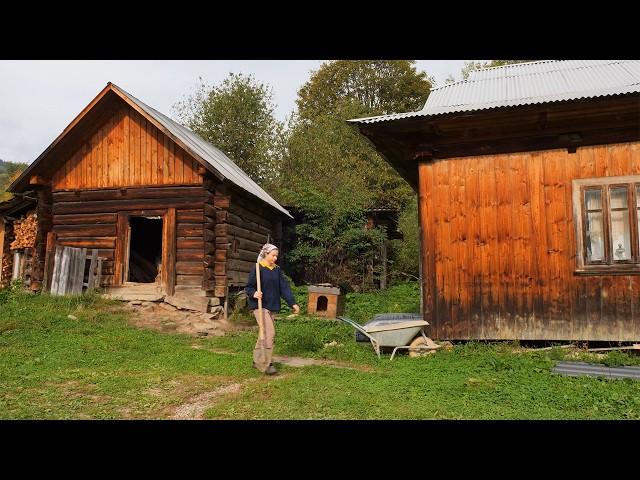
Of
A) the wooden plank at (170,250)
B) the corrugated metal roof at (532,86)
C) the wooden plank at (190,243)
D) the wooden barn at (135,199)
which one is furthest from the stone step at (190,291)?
the corrugated metal roof at (532,86)

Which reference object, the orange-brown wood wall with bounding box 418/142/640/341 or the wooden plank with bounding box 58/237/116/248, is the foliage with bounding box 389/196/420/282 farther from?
the orange-brown wood wall with bounding box 418/142/640/341

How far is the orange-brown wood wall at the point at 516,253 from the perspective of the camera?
8.08 m

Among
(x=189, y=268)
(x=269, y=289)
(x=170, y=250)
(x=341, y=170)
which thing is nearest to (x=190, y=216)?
(x=170, y=250)

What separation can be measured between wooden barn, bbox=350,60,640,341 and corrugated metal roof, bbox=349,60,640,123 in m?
0.05

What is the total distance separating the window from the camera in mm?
7934

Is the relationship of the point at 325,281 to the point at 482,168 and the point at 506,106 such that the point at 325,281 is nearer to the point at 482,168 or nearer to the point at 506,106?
the point at 482,168

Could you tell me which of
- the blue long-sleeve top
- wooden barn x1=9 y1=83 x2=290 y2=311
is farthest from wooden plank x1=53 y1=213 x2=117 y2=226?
the blue long-sleeve top

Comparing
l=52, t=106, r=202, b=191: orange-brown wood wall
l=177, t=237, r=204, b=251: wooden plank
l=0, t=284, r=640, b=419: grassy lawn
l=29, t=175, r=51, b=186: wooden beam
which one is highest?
l=52, t=106, r=202, b=191: orange-brown wood wall

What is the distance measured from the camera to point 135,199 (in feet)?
45.4

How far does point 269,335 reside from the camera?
22.9 feet

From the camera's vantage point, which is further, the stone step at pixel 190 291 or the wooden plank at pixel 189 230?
the wooden plank at pixel 189 230

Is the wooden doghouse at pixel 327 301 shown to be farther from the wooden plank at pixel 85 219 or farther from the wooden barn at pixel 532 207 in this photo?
the wooden plank at pixel 85 219

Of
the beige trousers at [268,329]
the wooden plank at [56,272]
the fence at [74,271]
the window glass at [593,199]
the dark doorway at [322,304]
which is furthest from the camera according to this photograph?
the dark doorway at [322,304]

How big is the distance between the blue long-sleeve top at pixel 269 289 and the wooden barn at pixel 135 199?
6159 mm
